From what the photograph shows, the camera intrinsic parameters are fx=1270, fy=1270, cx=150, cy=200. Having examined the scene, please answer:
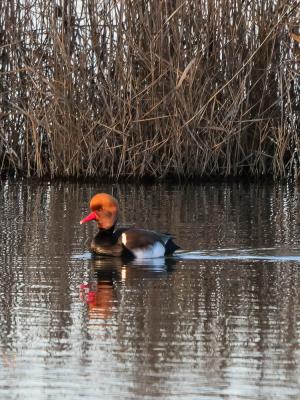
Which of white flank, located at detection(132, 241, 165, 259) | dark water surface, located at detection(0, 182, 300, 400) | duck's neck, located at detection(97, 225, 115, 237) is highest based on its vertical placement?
duck's neck, located at detection(97, 225, 115, 237)

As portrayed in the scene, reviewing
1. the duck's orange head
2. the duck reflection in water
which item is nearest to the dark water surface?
the duck reflection in water

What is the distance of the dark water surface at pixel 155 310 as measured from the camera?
5.28m

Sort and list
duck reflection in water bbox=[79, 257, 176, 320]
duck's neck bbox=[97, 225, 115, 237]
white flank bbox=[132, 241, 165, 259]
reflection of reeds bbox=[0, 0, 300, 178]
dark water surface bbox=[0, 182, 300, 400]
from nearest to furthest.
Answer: dark water surface bbox=[0, 182, 300, 400] → duck reflection in water bbox=[79, 257, 176, 320] → white flank bbox=[132, 241, 165, 259] → duck's neck bbox=[97, 225, 115, 237] → reflection of reeds bbox=[0, 0, 300, 178]

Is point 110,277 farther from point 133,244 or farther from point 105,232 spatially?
point 105,232

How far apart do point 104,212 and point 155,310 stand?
2.50 metres

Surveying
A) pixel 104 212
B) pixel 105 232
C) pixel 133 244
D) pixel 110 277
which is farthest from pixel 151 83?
pixel 110 277

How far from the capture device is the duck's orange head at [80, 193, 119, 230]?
9.22 meters

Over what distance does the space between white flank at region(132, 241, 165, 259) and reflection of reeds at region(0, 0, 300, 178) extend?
4873 mm

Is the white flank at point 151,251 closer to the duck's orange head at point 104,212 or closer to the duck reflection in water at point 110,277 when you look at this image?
the duck reflection in water at point 110,277

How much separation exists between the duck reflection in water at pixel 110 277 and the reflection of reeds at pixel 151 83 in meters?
5.07

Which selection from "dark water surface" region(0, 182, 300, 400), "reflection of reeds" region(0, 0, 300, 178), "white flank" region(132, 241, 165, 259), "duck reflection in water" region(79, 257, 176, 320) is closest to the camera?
"dark water surface" region(0, 182, 300, 400)

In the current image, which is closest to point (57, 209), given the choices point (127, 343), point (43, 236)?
point (43, 236)

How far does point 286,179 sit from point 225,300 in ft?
24.8

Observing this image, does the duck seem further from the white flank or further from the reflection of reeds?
the reflection of reeds
